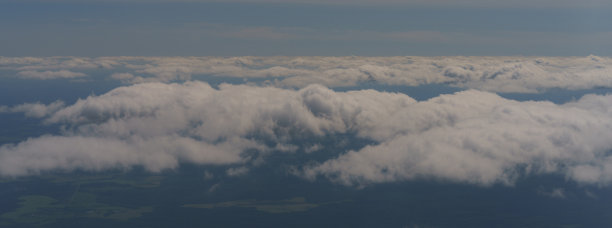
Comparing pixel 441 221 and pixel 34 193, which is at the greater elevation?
pixel 34 193

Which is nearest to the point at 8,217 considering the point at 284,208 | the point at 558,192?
the point at 284,208

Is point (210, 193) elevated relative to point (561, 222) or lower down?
elevated

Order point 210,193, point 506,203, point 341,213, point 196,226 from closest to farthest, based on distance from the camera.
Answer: point 196,226 < point 341,213 < point 506,203 < point 210,193

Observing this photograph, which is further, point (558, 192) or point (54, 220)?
point (558, 192)

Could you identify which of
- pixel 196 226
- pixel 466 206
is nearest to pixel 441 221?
pixel 466 206

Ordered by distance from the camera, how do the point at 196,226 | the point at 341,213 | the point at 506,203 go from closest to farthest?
the point at 196,226 < the point at 341,213 < the point at 506,203

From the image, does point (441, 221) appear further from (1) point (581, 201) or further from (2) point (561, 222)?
(1) point (581, 201)

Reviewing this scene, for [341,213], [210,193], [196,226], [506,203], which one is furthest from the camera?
[210,193]

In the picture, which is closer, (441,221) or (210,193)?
(441,221)

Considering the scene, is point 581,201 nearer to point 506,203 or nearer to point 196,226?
point 506,203
